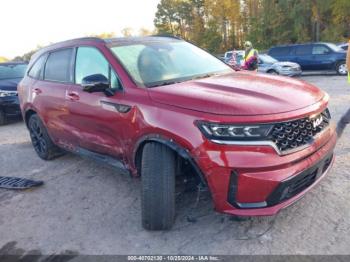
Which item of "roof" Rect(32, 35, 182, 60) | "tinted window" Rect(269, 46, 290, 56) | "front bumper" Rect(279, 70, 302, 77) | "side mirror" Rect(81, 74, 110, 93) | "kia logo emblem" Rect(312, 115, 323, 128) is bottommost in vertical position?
"front bumper" Rect(279, 70, 302, 77)

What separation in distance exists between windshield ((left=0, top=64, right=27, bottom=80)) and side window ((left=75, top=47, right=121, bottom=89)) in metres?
6.86

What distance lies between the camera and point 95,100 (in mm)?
4016

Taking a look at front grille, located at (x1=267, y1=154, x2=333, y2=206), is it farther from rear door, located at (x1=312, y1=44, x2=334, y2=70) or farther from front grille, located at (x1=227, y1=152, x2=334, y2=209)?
rear door, located at (x1=312, y1=44, x2=334, y2=70)

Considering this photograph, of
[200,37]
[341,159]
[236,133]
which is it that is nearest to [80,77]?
[236,133]

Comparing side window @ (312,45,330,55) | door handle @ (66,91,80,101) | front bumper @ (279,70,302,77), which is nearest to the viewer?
door handle @ (66,91,80,101)

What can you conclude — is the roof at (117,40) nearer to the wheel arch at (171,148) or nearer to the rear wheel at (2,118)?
the wheel arch at (171,148)

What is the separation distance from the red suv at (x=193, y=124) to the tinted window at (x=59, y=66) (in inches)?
4.9

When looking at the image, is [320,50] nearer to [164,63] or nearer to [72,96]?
[164,63]

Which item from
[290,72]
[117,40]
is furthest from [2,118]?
[290,72]

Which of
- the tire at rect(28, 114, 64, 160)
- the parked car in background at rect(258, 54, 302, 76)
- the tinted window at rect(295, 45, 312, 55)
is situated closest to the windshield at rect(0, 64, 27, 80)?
the tire at rect(28, 114, 64, 160)

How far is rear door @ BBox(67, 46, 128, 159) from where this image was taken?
3.78 m

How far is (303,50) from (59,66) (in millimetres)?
15069

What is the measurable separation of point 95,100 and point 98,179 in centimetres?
134

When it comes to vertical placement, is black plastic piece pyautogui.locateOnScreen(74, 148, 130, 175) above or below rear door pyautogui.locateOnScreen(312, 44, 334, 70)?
below
